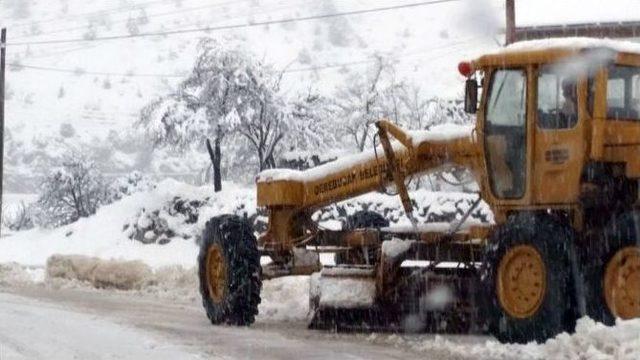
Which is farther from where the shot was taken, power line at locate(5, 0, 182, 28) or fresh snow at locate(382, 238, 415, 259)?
power line at locate(5, 0, 182, 28)

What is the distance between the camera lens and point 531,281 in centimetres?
1173

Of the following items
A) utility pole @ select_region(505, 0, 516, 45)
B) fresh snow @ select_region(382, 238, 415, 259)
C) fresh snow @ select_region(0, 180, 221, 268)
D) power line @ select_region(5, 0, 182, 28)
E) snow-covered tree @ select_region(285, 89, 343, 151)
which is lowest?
fresh snow @ select_region(382, 238, 415, 259)

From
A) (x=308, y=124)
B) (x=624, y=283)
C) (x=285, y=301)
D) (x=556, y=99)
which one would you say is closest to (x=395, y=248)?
(x=556, y=99)

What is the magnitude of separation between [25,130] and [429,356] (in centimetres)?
7349

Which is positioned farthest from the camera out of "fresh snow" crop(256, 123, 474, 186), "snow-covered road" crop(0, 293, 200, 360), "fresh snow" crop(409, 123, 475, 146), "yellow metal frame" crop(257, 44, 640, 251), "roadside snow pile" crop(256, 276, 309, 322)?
"roadside snow pile" crop(256, 276, 309, 322)

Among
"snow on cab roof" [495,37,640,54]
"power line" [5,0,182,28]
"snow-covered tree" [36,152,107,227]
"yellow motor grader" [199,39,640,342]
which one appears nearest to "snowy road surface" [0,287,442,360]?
"yellow motor grader" [199,39,640,342]

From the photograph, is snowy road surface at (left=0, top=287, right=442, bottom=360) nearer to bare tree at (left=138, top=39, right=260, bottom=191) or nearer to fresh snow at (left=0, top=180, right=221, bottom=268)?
fresh snow at (left=0, top=180, right=221, bottom=268)

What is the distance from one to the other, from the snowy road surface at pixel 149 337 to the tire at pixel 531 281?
90 centimetres

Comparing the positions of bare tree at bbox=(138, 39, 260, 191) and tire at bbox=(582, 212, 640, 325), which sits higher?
bare tree at bbox=(138, 39, 260, 191)

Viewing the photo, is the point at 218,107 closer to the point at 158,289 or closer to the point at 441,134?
the point at 158,289

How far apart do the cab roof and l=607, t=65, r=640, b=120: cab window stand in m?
0.12

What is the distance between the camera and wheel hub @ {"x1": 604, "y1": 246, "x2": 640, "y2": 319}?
10.8 meters

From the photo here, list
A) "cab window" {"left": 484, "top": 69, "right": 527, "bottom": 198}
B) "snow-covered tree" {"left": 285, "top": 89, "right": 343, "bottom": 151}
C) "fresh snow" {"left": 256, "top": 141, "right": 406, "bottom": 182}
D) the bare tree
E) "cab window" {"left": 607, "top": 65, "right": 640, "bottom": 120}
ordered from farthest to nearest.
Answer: "snow-covered tree" {"left": 285, "top": 89, "right": 343, "bottom": 151} < the bare tree < "fresh snow" {"left": 256, "top": 141, "right": 406, "bottom": 182} < "cab window" {"left": 484, "top": 69, "right": 527, "bottom": 198} < "cab window" {"left": 607, "top": 65, "right": 640, "bottom": 120}

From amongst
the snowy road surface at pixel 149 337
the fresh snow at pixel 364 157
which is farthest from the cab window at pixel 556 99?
the snowy road surface at pixel 149 337
